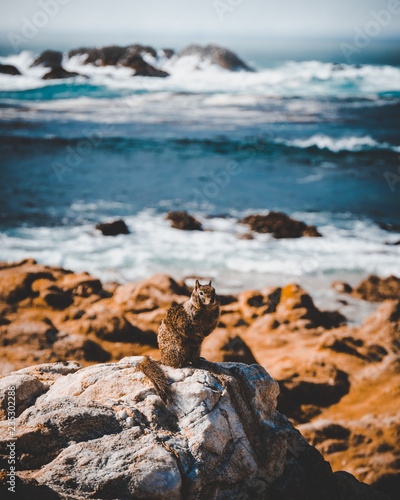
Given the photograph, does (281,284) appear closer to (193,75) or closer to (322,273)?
(322,273)

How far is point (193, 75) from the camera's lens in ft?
145

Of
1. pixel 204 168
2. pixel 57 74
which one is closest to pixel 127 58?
pixel 57 74

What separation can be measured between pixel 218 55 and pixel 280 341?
42.8 meters

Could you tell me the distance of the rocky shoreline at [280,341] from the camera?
611cm

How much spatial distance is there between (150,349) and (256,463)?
186 inches

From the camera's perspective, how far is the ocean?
13945 mm

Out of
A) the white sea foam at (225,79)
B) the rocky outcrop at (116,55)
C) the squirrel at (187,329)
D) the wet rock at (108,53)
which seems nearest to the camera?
the squirrel at (187,329)

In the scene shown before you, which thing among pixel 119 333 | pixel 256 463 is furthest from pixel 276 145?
pixel 256 463

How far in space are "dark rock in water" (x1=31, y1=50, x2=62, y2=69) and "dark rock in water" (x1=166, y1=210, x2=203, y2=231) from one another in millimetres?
31463

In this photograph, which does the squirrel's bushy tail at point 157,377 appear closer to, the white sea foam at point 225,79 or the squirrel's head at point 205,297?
the squirrel's head at point 205,297

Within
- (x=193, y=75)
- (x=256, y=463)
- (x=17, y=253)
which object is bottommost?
(x=17, y=253)

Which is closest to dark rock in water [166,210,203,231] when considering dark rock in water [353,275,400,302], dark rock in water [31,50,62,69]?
dark rock in water [353,275,400,302]

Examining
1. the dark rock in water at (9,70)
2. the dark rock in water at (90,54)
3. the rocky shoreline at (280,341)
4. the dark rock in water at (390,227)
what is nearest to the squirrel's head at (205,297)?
the rocky shoreline at (280,341)

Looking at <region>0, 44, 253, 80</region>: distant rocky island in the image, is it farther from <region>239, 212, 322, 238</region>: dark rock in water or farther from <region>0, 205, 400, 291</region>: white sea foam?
<region>239, 212, 322, 238</region>: dark rock in water
